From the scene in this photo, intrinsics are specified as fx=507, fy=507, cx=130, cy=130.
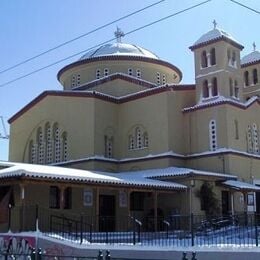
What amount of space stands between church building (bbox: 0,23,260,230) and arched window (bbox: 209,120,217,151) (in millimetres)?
63

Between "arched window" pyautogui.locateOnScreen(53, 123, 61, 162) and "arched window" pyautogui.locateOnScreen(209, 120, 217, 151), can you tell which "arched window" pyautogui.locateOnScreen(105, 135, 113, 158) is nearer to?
"arched window" pyautogui.locateOnScreen(53, 123, 61, 162)

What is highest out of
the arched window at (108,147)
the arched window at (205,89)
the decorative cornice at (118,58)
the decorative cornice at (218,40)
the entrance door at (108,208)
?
the decorative cornice at (118,58)

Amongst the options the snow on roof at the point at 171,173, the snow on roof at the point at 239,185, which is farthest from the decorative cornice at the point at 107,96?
the snow on roof at the point at 239,185

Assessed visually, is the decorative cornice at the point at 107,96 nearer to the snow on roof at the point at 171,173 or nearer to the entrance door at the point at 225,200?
the snow on roof at the point at 171,173

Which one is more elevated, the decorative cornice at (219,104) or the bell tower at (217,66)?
the bell tower at (217,66)

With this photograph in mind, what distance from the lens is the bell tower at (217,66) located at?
108 feet

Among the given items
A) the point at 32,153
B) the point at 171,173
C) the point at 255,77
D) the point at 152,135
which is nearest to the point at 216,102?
the point at 152,135

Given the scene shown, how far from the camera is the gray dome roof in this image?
4097 cm

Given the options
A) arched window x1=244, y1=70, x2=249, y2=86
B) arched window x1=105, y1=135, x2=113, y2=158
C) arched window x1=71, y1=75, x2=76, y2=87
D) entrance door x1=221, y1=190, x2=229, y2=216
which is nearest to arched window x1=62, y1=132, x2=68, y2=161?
arched window x1=105, y1=135, x2=113, y2=158

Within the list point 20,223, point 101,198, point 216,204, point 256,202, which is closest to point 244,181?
point 256,202

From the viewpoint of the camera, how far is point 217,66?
3319 cm

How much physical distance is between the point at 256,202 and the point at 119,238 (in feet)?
44.9

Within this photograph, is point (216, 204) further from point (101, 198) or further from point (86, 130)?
point (86, 130)

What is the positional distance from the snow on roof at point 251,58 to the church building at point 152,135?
0.09 m
